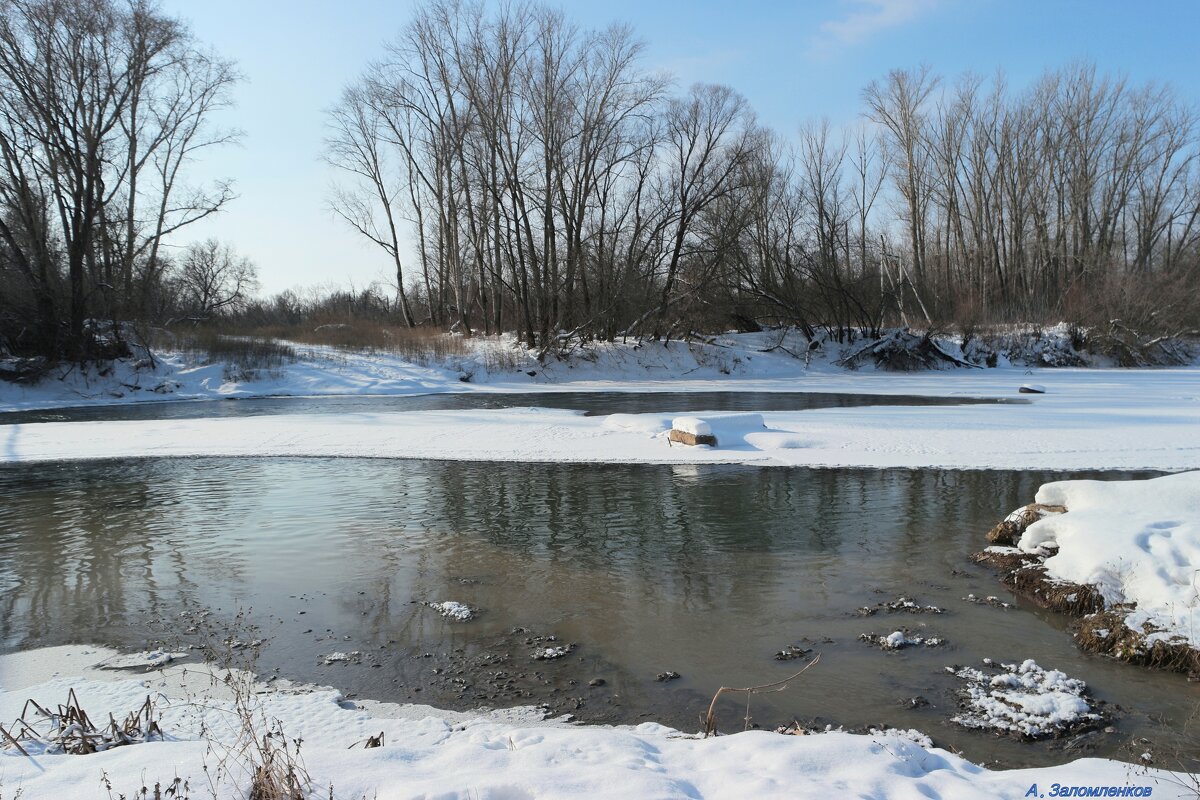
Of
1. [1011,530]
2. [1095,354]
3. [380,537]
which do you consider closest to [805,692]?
[1011,530]

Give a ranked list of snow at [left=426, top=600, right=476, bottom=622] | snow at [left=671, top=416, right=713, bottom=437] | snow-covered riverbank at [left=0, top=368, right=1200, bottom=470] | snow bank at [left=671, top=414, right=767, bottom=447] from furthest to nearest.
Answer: snow bank at [left=671, top=414, right=767, bottom=447] < snow at [left=671, top=416, right=713, bottom=437] < snow-covered riverbank at [left=0, top=368, right=1200, bottom=470] < snow at [left=426, top=600, right=476, bottom=622]

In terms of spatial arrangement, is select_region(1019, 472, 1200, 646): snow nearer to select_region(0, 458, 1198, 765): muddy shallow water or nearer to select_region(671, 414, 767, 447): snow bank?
select_region(0, 458, 1198, 765): muddy shallow water

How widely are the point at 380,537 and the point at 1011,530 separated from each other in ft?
24.5

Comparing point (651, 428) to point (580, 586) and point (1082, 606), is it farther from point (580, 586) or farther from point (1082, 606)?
point (1082, 606)

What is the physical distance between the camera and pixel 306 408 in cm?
2478

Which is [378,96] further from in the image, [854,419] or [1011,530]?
[1011,530]

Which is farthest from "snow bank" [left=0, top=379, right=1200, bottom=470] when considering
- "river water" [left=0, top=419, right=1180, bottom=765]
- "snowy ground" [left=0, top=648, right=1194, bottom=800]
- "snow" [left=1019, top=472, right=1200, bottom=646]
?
"snowy ground" [left=0, top=648, right=1194, bottom=800]

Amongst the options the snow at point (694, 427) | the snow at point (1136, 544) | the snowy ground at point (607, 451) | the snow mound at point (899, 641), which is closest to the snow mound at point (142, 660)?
the snowy ground at point (607, 451)

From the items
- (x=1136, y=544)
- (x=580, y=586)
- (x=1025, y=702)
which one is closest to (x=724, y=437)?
(x=580, y=586)

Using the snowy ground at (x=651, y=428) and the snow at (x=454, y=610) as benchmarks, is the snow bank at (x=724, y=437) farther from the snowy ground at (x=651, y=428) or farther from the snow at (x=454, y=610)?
the snow at (x=454, y=610)

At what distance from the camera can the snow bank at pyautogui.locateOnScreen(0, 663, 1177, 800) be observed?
3152mm

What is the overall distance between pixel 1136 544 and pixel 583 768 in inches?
244

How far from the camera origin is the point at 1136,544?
7.04 metres

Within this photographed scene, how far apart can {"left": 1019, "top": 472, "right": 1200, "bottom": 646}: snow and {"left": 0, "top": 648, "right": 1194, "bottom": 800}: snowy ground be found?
9.88 feet
